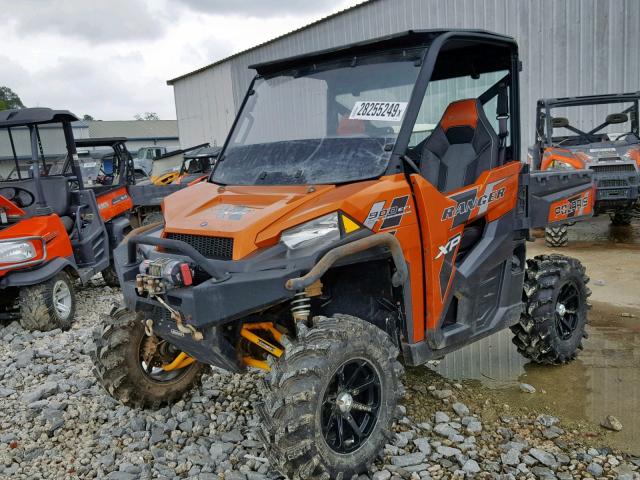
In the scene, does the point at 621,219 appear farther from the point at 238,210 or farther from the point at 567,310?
the point at 238,210

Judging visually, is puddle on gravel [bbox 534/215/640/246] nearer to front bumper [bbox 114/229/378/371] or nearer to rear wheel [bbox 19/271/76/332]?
rear wheel [bbox 19/271/76/332]

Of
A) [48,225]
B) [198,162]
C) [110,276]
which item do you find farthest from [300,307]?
[198,162]

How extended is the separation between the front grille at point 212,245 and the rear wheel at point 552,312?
2.51 metres

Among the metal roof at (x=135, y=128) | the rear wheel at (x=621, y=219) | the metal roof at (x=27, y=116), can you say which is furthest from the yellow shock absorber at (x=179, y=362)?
the metal roof at (x=135, y=128)

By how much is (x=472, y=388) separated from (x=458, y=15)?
32.6ft

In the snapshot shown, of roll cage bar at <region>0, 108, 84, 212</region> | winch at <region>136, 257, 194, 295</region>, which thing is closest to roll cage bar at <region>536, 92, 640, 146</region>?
roll cage bar at <region>0, 108, 84, 212</region>

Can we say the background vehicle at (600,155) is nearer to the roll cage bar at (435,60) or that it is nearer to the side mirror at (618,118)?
the side mirror at (618,118)

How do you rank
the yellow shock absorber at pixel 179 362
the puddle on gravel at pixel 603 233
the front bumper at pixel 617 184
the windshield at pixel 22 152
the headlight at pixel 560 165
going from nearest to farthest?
the yellow shock absorber at pixel 179 362
the windshield at pixel 22 152
the front bumper at pixel 617 184
the headlight at pixel 560 165
the puddle on gravel at pixel 603 233

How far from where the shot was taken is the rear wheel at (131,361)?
373 cm

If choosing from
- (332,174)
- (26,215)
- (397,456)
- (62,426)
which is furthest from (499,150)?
(26,215)

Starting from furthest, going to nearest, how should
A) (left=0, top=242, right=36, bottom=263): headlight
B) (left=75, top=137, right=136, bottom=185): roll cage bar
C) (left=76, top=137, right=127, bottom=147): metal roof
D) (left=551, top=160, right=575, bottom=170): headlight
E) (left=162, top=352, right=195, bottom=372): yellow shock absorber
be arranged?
(left=551, top=160, right=575, bottom=170): headlight → (left=75, top=137, right=136, bottom=185): roll cage bar → (left=76, top=137, right=127, bottom=147): metal roof → (left=0, top=242, right=36, bottom=263): headlight → (left=162, top=352, right=195, bottom=372): yellow shock absorber

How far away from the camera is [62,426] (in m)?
3.93

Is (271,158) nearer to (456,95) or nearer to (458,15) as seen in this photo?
(456,95)

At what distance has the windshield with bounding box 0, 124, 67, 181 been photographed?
22.7 ft
